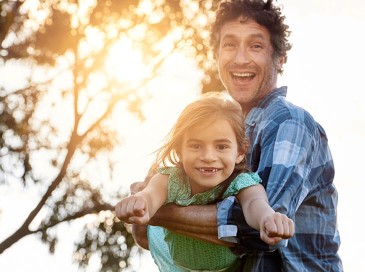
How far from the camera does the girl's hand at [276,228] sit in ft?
10.3

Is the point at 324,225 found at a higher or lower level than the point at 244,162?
lower

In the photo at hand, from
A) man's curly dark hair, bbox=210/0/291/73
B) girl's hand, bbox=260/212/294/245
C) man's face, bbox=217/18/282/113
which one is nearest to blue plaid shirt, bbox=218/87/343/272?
girl's hand, bbox=260/212/294/245

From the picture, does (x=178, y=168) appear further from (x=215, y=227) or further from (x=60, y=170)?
(x=60, y=170)

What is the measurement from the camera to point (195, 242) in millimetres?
3754

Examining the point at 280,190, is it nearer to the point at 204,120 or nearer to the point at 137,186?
the point at 204,120

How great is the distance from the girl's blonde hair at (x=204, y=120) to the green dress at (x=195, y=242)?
0.28ft

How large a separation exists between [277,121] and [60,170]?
1085 cm

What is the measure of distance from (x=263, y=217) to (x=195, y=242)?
546mm

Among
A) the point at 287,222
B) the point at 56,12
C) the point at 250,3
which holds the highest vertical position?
the point at 56,12

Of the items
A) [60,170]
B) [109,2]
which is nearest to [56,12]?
[109,2]

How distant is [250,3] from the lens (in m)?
4.76

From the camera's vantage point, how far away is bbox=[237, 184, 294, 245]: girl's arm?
3.16 metres

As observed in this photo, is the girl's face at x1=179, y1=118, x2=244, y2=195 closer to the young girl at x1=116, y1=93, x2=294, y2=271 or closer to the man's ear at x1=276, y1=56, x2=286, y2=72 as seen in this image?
the young girl at x1=116, y1=93, x2=294, y2=271

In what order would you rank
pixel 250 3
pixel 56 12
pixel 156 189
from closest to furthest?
1. pixel 156 189
2. pixel 250 3
3. pixel 56 12
